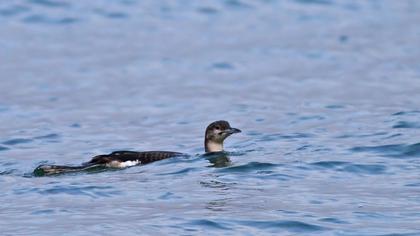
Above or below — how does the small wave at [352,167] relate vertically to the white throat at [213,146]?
below

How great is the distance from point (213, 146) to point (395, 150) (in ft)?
6.57

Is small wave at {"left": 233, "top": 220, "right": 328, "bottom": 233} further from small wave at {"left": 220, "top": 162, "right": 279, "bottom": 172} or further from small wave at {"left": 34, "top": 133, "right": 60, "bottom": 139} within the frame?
small wave at {"left": 34, "top": 133, "right": 60, "bottom": 139}

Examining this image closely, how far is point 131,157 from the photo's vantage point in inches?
625

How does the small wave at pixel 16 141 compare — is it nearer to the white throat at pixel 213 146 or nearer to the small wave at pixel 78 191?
the white throat at pixel 213 146

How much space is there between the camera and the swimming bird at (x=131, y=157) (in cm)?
1545

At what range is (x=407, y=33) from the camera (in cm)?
2738

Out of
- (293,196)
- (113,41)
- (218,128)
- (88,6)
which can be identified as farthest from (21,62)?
(293,196)

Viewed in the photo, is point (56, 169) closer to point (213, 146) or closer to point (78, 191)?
point (78, 191)

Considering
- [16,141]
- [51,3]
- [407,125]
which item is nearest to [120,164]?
[16,141]

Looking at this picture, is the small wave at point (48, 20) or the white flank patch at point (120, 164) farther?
the small wave at point (48, 20)

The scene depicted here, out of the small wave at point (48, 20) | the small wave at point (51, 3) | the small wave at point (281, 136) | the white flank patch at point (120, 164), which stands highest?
the small wave at point (51, 3)

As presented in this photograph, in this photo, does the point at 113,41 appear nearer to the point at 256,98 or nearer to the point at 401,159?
the point at 256,98

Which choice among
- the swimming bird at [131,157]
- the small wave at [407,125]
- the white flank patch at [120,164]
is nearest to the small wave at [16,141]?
the swimming bird at [131,157]

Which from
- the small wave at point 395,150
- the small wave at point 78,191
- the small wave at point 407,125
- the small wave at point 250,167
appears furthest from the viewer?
the small wave at point 407,125
